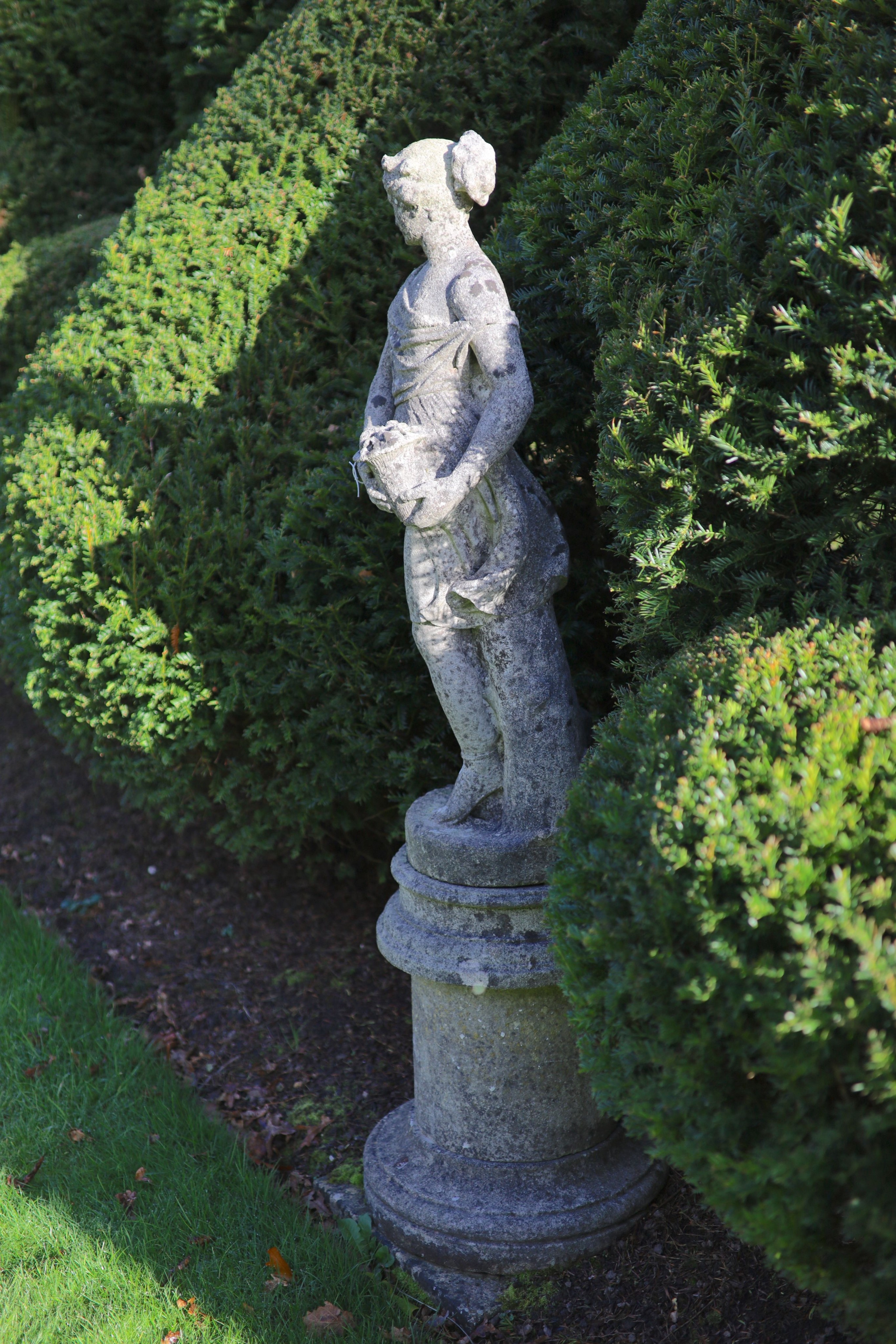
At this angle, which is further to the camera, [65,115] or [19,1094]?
[65,115]

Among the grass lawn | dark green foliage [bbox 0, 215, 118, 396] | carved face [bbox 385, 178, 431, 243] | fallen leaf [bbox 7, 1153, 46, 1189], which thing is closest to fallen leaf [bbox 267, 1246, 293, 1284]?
the grass lawn

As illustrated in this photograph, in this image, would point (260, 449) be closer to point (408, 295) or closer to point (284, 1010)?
point (408, 295)

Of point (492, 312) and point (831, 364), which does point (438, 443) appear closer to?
point (492, 312)

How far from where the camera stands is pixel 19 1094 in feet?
13.0

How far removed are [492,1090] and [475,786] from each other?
3.13 ft

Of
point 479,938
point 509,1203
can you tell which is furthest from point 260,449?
point 509,1203

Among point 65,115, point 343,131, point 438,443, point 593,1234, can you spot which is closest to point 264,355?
point 343,131

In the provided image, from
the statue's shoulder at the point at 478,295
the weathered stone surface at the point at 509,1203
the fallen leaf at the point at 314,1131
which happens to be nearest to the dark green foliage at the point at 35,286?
the statue's shoulder at the point at 478,295

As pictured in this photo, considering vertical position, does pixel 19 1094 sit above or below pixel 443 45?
below

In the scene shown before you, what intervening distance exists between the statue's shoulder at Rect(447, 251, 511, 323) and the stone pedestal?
4.97ft

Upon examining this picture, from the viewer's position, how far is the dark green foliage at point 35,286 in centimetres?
646

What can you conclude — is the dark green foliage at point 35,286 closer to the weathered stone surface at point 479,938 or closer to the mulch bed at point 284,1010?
the mulch bed at point 284,1010

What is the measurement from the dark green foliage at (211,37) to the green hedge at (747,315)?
3.76 metres

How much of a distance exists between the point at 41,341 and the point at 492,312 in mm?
3222
